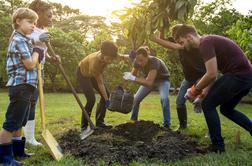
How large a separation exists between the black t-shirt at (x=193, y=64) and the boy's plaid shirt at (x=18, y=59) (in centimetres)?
258

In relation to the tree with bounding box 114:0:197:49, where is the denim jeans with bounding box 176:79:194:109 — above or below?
below

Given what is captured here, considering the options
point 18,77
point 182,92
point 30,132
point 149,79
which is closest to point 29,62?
point 18,77

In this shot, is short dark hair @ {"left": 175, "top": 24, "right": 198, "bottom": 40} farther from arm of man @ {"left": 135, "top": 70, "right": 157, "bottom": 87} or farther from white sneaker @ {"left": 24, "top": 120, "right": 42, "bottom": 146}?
white sneaker @ {"left": 24, "top": 120, "right": 42, "bottom": 146}

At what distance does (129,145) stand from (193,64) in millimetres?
1725

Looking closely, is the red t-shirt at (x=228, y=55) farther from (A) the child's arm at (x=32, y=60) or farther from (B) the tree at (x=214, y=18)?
(B) the tree at (x=214, y=18)

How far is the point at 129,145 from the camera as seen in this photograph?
15.8ft

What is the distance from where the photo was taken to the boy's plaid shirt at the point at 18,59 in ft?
12.9

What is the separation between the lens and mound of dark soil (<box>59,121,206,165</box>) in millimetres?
4309

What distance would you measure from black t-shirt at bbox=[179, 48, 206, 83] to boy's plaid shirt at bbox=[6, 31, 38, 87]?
2576 millimetres

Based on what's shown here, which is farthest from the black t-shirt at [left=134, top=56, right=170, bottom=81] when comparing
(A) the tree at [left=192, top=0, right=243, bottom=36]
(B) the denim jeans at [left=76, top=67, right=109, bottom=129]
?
(A) the tree at [left=192, top=0, right=243, bottom=36]

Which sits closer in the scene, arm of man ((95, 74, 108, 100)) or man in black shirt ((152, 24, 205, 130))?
man in black shirt ((152, 24, 205, 130))

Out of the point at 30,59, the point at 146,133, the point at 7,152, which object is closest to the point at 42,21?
the point at 30,59

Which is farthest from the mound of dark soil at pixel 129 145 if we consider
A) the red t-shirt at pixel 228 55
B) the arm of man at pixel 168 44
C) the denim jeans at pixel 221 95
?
the arm of man at pixel 168 44

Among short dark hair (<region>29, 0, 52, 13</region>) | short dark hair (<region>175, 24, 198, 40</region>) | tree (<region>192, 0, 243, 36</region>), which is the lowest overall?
tree (<region>192, 0, 243, 36</region>)
